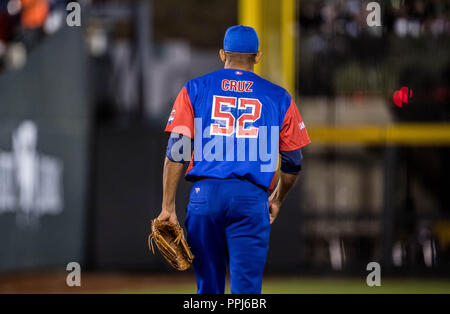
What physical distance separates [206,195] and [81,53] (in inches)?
401

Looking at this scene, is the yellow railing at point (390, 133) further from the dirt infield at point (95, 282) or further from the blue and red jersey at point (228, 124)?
the blue and red jersey at point (228, 124)

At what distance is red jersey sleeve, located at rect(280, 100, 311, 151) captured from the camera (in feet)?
13.5

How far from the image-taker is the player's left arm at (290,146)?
163 inches

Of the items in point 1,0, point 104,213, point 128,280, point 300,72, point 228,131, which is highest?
point 1,0

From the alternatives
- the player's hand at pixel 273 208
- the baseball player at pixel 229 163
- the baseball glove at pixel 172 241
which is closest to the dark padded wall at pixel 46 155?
the baseball glove at pixel 172 241

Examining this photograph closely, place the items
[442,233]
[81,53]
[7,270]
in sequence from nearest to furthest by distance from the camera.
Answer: [7,270] → [442,233] → [81,53]

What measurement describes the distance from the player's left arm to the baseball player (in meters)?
0.06

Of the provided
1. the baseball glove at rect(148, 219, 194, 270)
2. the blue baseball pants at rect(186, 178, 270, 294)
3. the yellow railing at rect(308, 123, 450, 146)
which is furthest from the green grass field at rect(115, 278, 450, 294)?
the blue baseball pants at rect(186, 178, 270, 294)

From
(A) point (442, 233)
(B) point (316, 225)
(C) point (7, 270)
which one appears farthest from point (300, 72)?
(C) point (7, 270)

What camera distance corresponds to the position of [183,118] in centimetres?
399

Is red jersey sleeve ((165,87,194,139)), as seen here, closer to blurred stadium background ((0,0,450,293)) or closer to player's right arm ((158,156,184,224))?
player's right arm ((158,156,184,224))

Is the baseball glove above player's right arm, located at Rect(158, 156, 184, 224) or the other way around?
the other way around

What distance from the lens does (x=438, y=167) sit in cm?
1330

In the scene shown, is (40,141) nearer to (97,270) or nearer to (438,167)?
(97,270)
